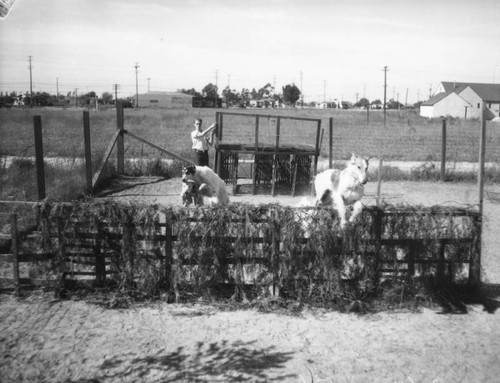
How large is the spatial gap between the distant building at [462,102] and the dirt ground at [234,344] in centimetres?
6878

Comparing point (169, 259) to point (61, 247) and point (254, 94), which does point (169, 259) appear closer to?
point (61, 247)

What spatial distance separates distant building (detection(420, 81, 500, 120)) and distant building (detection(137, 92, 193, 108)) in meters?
48.8

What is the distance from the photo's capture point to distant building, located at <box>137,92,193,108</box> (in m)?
97.9

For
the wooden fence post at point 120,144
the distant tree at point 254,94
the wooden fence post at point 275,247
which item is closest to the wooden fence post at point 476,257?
the wooden fence post at point 275,247

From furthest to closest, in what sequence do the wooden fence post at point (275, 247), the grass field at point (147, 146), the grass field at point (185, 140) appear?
the grass field at point (185, 140)
the grass field at point (147, 146)
the wooden fence post at point (275, 247)

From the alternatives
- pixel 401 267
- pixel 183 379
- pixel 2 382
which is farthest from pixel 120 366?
pixel 401 267

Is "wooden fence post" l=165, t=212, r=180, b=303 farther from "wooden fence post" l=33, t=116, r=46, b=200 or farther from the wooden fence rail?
"wooden fence post" l=33, t=116, r=46, b=200

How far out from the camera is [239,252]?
6.77 meters

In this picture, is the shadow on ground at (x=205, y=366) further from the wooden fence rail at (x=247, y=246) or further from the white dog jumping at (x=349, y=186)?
the white dog jumping at (x=349, y=186)

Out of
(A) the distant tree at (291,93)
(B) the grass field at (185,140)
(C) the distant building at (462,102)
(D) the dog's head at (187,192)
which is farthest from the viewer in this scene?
(A) the distant tree at (291,93)

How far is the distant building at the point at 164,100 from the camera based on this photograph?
97.9m

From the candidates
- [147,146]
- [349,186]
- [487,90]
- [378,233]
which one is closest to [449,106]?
[487,90]

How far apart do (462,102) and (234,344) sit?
76.8 metres

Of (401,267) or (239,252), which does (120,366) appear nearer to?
(239,252)
